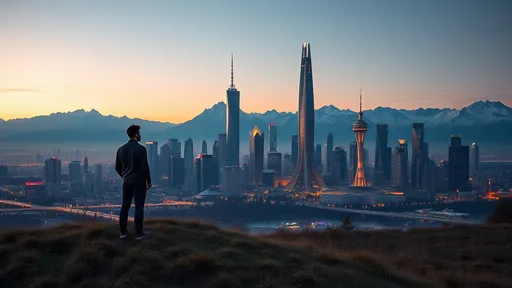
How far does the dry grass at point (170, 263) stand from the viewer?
852 cm

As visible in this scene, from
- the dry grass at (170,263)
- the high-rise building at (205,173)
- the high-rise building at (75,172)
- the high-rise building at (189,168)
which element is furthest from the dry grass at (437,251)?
the high-rise building at (205,173)

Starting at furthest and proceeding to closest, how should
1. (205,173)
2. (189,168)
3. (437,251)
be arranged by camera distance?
(189,168), (205,173), (437,251)

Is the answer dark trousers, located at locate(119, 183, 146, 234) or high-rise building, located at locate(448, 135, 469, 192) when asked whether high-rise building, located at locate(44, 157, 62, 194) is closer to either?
high-rise building, located at locate(448, 135, 469, 192)

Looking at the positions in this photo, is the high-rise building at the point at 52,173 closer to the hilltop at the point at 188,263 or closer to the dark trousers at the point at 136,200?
the hilltop at the point at 188,263

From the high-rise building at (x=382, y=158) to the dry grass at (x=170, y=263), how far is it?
15735 centimetres

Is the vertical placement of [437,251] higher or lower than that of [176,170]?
higher

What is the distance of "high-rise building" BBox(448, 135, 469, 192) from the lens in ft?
493

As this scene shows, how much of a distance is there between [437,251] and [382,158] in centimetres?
17252

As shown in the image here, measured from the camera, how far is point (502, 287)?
10289 millimetres

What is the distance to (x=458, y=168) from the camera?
154375 millimetres

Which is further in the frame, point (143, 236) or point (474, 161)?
point (474, 161)

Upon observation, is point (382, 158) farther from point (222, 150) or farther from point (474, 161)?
point (222, 150)

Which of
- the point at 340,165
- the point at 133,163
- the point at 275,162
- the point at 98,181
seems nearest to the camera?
the point at 133,163

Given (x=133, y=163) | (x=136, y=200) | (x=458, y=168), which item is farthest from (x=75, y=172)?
(x=133, y=163)
